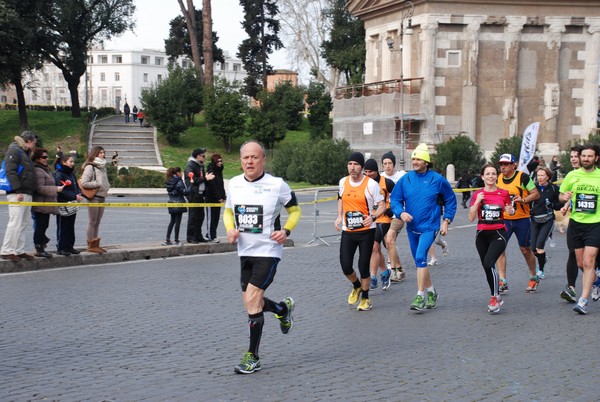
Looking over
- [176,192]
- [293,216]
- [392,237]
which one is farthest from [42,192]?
[293,216]

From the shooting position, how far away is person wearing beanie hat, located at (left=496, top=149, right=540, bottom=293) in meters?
11.4

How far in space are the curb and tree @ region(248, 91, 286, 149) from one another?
41155 millimetres

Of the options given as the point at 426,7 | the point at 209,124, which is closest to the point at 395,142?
the point at 426,7

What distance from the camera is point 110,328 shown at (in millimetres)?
9141

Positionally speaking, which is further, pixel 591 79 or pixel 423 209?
pixel 591 79

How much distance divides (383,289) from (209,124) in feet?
150

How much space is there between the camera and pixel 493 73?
48875mm

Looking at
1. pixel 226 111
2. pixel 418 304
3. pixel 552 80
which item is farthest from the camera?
pixel 226 111

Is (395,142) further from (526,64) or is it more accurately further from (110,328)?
(110,328)

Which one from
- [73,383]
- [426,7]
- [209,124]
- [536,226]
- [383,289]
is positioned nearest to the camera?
[73,383]

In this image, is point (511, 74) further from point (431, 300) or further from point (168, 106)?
point (431, 300)

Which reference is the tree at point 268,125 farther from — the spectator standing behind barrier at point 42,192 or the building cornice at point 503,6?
the spectator standing behind barrier at point 42,192

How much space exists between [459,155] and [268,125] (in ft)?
56.2

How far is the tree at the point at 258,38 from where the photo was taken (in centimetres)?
7462
